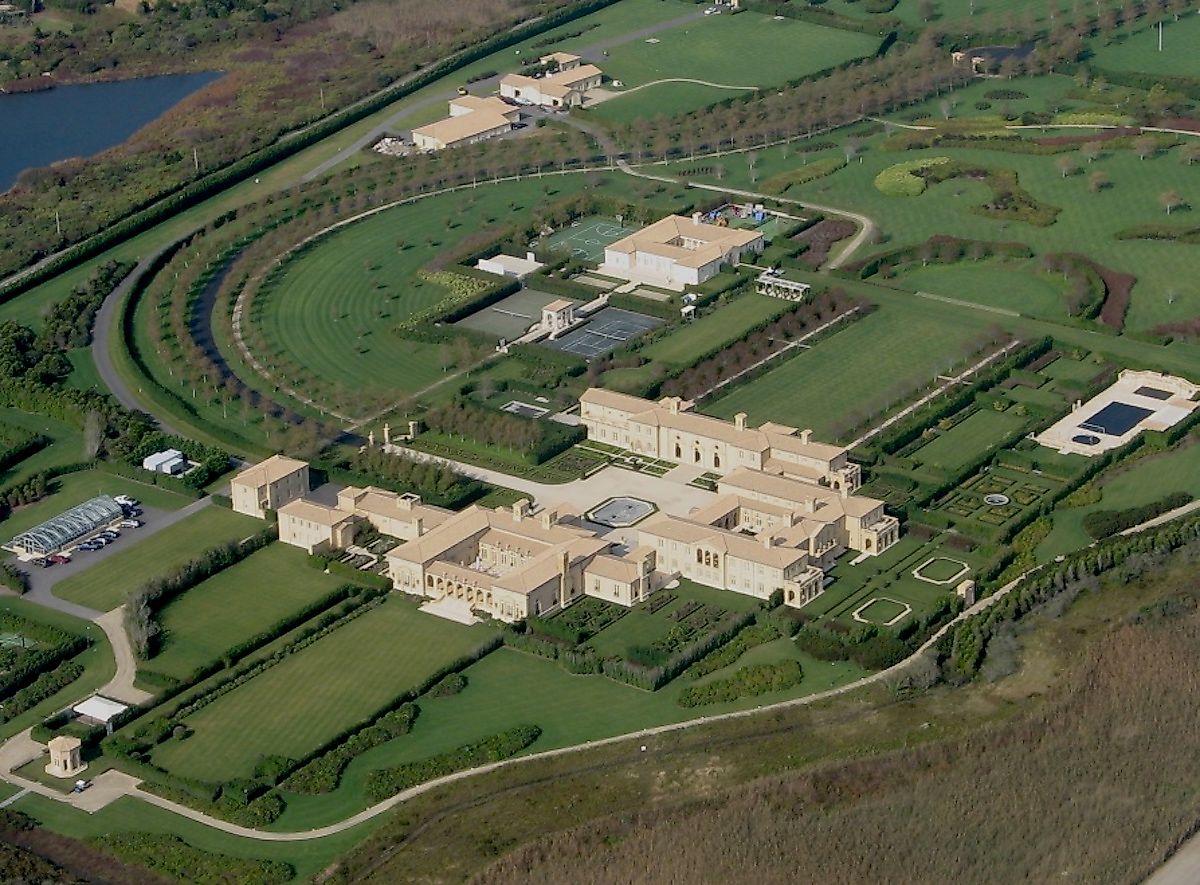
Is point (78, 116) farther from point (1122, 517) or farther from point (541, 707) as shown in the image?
point (1122, 517)

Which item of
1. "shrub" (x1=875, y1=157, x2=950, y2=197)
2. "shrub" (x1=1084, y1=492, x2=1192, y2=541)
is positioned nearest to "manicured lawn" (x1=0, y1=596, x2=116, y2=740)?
"shrub" (x1=1084, y1=492, x2=1192, y2=541)

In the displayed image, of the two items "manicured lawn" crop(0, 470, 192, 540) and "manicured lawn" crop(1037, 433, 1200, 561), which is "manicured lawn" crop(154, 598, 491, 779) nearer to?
"manicured lawn" crop(0, 470, 192, 540)

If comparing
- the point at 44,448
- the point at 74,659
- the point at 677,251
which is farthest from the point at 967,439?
the point at 44,448

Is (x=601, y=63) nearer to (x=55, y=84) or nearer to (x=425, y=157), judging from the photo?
(x=425, y=157)

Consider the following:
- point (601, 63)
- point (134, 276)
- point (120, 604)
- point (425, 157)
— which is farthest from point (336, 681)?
point (601, 63)

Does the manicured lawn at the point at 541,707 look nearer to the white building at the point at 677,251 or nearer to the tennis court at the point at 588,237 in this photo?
the white building at the point at 677,251

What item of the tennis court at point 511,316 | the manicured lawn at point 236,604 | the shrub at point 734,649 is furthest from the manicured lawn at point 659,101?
the shrub at point 734,649

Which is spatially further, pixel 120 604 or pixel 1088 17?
pixel 1088 17
